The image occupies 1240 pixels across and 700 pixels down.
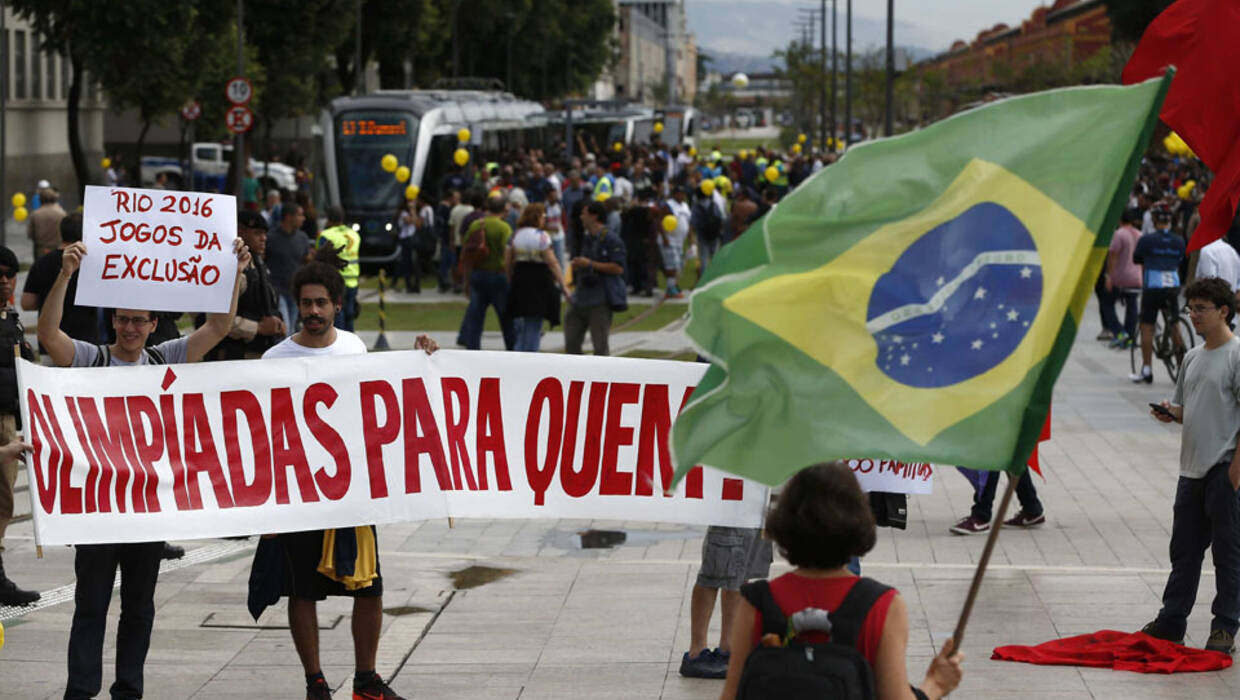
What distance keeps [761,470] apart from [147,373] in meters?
3.59

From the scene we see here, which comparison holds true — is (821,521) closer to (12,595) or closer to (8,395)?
(8,395)

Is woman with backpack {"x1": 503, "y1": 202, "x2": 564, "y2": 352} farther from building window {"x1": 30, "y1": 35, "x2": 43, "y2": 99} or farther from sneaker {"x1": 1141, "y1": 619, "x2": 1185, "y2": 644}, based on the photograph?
building window {"x1": 30, "y1": 35, "x2": 43, "y2": 99}

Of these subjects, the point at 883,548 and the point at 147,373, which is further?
the point at 883,548

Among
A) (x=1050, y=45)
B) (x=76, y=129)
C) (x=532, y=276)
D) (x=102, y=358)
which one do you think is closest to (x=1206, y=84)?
(x=102, y=358)

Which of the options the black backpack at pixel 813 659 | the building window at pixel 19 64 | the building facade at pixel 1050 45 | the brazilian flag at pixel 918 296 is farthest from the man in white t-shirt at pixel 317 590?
the building facade at pixel 1050 45

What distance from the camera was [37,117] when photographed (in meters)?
49.0

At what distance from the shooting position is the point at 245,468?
24.6 feet

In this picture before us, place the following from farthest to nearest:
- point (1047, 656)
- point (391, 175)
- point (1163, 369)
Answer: point (391, 175), point (1163, 369), point (1047, 656)

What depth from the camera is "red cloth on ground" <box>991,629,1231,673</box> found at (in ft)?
26.0

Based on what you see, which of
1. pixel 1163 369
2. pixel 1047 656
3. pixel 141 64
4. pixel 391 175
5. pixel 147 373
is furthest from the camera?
pixel 141 64

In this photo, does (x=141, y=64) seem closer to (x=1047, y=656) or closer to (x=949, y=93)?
(x=1047, y=656)

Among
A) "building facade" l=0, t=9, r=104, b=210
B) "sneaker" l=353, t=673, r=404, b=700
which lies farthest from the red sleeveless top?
"building facade" l=0, t=9, r=104, b=210

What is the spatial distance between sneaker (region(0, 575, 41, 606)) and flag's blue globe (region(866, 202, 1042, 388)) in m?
5.96

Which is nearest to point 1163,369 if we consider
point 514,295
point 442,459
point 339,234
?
point 514,295
